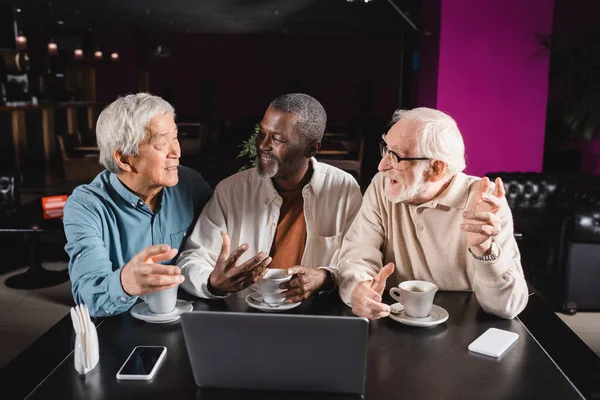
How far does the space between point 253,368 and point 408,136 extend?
109cm

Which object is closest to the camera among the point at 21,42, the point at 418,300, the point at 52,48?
the point at 418,300

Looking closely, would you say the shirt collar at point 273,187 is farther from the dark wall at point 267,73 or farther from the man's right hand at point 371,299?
the dark wall at point 267,73

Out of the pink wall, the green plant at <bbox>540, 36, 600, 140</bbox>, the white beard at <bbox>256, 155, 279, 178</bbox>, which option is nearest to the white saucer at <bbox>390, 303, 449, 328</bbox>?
the white beard at <bbox>256, 155, 279, 178</bbox>

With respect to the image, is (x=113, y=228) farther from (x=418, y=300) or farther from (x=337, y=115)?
(x=337, y=115)

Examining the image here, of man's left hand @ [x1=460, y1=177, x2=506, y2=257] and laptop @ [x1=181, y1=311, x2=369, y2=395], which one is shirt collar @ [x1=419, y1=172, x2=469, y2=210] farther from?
laptop @ [x1=181, y1=311, x2=369, y2=395]

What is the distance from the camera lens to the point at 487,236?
→ 1.73m

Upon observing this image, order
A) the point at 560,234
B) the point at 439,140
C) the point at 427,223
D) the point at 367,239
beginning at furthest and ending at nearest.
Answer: the point at 560,234 → the point at 367,239 → the point at 427,223 → the point at 439,140

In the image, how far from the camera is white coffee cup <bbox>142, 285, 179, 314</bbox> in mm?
1797

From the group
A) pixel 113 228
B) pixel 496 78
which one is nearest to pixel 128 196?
pixel 113 228

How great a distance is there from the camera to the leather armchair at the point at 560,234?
4590 mm

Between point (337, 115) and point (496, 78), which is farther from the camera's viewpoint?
point (337, 115)

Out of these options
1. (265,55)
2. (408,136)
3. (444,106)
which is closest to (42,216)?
(408,136)

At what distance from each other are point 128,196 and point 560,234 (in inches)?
144

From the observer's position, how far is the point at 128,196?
2293 mm
